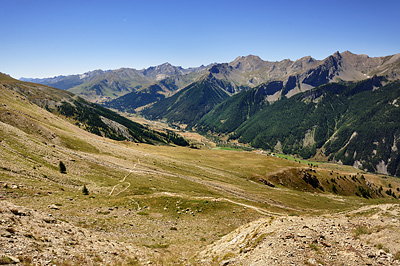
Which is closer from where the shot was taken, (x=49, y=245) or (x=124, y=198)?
(x=49, y=245)

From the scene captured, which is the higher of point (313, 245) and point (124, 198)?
point (313, 245)

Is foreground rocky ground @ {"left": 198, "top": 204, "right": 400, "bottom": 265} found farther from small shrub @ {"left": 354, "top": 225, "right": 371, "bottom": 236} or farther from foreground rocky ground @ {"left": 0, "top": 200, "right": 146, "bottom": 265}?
foreground rocky ground @ {"left": 0, "top": 200, "right": 146, "bottom": 265}

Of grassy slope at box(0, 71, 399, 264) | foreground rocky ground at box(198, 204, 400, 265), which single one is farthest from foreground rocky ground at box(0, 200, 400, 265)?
grassy slope at box(0, 71, 399, 264)

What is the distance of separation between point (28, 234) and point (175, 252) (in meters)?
18.7

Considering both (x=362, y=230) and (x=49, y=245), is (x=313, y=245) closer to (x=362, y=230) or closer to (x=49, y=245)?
(x=362, y=230)

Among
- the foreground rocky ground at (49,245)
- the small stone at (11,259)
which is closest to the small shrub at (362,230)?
the foreground rocky ground at (49,245)

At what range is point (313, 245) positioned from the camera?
73.8 ft

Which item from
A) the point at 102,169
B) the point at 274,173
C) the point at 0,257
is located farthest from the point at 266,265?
the point at 274,173

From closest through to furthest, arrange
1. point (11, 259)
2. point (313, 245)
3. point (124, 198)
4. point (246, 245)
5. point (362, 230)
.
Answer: point (11, 259), point (313, 245), point (246, 245), point (362, 230), point (124, 198)

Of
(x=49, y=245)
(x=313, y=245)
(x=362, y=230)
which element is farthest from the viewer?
(x=362, y=230)

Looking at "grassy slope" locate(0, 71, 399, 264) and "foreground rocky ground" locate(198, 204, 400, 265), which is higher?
"foreground rocky ground" locate(198, 204, 400, 265)

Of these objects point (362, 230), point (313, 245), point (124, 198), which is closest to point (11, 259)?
point (313, 245)

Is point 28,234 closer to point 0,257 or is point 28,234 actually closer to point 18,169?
point 0,257

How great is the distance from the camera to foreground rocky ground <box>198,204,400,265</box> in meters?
20.7
